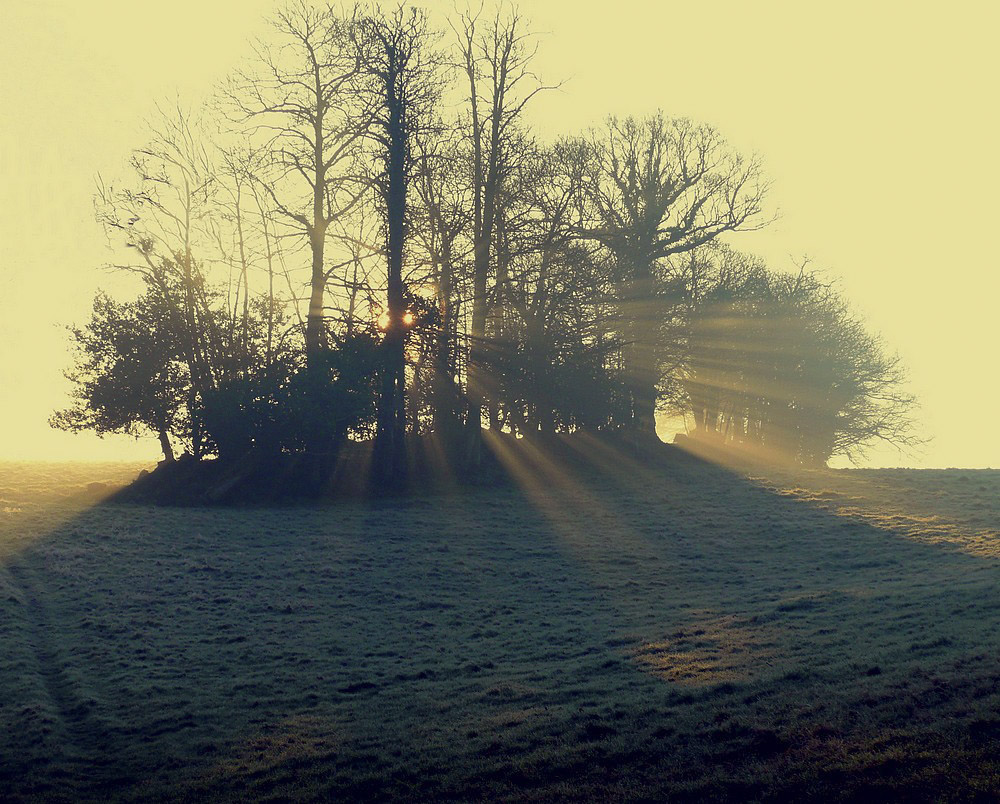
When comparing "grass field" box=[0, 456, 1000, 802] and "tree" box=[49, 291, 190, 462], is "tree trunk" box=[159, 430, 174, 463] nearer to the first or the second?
"tree" box=[49, 291, 190, 462]

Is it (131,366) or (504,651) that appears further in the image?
(131,366)

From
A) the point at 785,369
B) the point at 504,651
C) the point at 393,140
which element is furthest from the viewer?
the point at 785,369

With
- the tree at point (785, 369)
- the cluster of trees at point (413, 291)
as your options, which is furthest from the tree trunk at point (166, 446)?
the tree at point (785, 369)

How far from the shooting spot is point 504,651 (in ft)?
55.2

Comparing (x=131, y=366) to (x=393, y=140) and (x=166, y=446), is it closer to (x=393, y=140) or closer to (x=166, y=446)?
(x=166, y=446)

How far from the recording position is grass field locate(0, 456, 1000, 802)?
10.5m

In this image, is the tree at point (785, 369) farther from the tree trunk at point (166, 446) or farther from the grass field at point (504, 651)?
the tree trunk at point (166, 446)

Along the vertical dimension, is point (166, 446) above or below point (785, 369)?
below

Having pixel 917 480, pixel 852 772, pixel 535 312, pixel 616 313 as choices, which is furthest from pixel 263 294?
pixel 852 772

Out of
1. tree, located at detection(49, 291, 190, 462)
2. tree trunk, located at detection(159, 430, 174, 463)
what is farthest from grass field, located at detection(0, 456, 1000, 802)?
tree trunk, located at detection(159, 430, 174, 463)

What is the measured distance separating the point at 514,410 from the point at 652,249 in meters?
10.3

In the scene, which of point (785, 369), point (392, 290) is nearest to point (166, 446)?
point (392, 290)

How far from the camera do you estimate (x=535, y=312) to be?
38.3 m

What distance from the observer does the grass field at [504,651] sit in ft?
34.3
